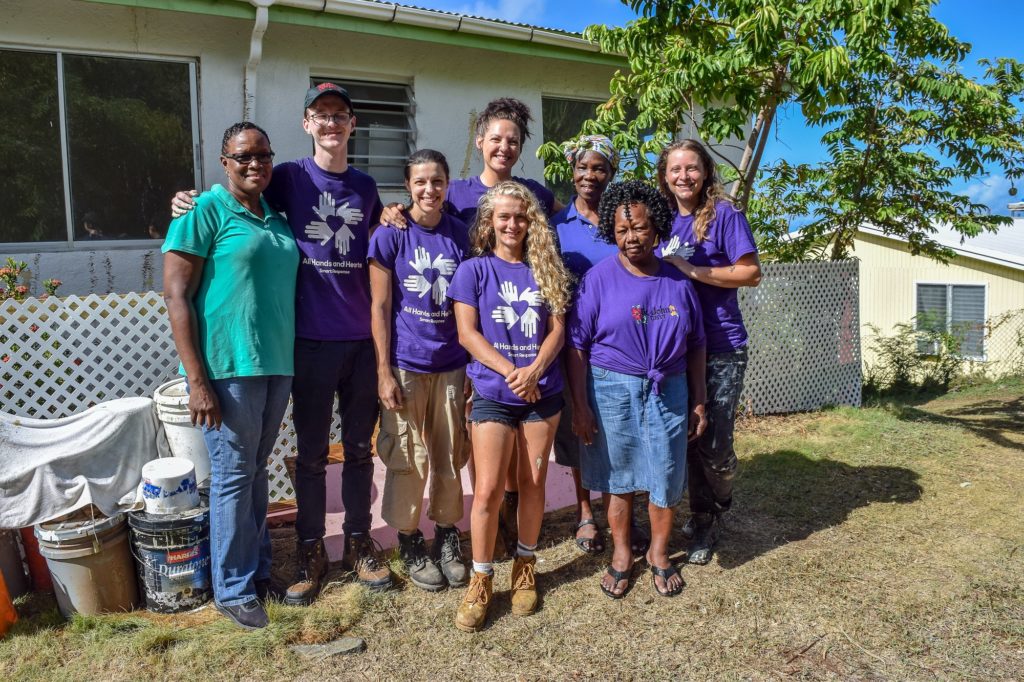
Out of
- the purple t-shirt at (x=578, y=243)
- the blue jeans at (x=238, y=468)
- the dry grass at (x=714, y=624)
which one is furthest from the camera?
the purple t-shirt at (x=578, y=243)

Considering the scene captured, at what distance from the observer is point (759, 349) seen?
750 centimetres

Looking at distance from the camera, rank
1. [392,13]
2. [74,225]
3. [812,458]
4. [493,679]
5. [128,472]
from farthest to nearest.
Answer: [392,13] → [74,225] → [812,458] → [128,472] → [493,679]

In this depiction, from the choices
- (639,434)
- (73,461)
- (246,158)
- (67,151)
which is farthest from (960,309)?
(73,461)

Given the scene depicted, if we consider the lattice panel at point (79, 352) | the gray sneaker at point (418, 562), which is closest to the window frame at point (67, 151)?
the lattice panel at point (79, 352)

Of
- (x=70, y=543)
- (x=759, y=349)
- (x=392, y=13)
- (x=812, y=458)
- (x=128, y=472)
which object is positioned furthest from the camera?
(x=759, y=349)

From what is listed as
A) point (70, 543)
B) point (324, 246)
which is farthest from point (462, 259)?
point (70, 543)

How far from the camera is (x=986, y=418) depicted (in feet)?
25.8

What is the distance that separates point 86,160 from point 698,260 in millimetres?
5235

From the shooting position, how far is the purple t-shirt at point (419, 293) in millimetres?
3272

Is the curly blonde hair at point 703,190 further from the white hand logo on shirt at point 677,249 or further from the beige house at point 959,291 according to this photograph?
the beige house at point 959,291

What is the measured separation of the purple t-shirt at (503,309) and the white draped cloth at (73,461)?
179 centimetres

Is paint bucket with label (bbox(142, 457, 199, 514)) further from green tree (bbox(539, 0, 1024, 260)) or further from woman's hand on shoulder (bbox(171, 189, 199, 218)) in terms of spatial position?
green tree (bbox(539, 0, 1024, 260))

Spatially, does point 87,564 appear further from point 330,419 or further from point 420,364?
point 420,364

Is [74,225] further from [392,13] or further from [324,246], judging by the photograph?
[324,246]
